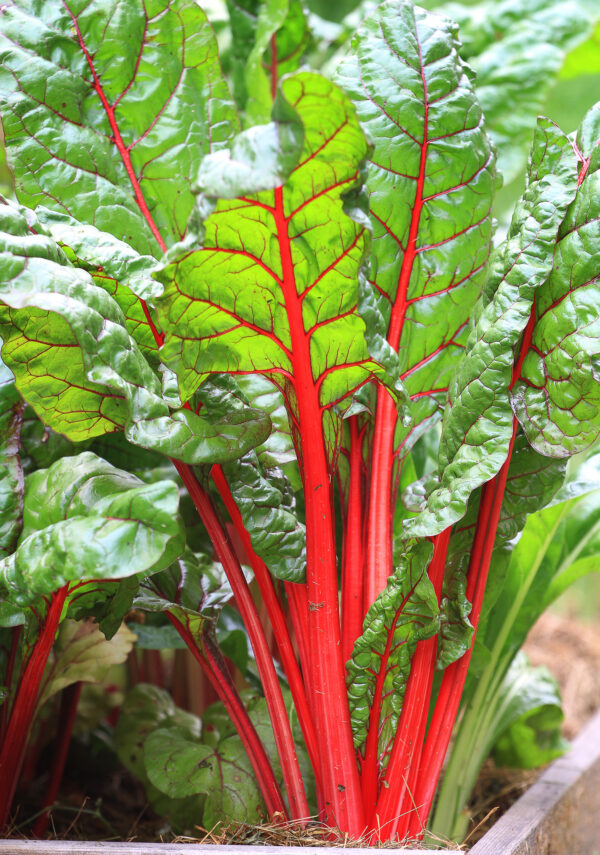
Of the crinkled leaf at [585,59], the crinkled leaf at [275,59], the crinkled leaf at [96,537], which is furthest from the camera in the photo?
the crinkled leaf at [585,59]

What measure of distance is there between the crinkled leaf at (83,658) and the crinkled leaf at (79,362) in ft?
1.02

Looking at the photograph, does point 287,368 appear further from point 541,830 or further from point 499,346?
point 541,830

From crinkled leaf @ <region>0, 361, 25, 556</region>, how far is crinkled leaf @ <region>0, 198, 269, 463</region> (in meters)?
0.08

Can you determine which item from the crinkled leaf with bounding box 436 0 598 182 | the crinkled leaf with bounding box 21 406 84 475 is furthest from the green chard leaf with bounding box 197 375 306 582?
the crinkled leaf with bounding box 436 0 598 182

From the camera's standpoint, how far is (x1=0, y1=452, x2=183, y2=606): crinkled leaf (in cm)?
57

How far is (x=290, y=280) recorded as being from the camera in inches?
26.4

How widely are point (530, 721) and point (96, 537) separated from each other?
2.92 feet

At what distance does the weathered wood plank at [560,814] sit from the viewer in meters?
0.77

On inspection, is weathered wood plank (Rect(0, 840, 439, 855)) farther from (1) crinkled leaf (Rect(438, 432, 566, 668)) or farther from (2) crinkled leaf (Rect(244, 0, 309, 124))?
(2) crinkled leaf (Rect(244, 0, 309, 124))

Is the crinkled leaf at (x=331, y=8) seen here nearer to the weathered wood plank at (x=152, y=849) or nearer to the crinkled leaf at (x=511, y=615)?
the crinkled leaf at (x=511, y=615)

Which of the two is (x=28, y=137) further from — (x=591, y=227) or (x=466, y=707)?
(x=466, y=707)

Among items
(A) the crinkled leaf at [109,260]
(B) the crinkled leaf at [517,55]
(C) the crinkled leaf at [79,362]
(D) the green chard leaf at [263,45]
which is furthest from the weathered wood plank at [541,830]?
(B) the crinkled leaf at [517,55]

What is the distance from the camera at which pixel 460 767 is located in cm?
97

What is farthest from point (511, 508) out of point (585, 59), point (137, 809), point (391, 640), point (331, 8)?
point (331, 8)
